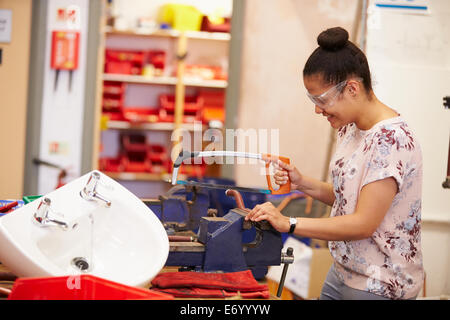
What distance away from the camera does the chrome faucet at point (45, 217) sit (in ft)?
6.13

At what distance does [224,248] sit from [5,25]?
3.29 metres

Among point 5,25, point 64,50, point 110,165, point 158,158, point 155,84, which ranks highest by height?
point 5,25

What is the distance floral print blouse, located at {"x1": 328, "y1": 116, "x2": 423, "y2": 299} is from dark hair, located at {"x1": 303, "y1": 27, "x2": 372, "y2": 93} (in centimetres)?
19

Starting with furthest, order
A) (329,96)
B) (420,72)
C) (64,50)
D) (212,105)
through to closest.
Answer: (212,105) < (64,50) < (420,72) < (329,96)

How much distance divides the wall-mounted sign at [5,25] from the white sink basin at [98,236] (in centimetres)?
287

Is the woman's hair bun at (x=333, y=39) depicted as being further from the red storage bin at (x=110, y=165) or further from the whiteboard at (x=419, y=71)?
the red storage bin at (x=110, y=165)

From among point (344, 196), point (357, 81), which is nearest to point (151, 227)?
point (344, 196)

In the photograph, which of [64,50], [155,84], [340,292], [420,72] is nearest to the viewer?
[340,292]

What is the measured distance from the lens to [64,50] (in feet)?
15.5

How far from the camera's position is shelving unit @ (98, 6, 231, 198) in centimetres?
687

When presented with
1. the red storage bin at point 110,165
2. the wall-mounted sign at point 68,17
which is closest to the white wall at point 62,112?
the wall-mounted sign at point 68,17

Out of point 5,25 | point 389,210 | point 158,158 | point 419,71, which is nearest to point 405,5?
point 419,71

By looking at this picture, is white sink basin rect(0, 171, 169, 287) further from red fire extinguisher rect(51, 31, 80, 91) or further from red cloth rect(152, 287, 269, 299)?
red fire extinguisher rect(51, 31, 80, 91)

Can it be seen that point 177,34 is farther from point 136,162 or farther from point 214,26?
point 136,162
